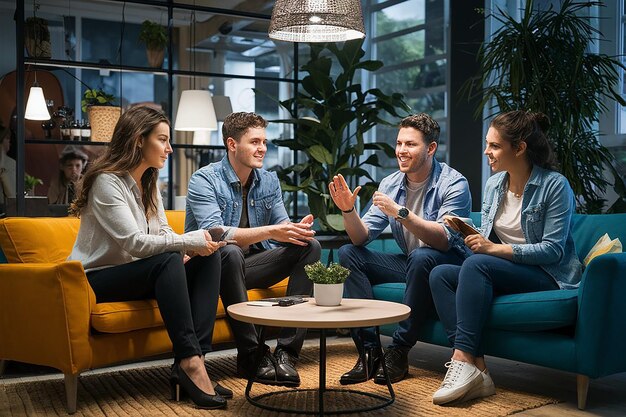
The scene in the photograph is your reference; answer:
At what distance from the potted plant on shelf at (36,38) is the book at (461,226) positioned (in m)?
2.73

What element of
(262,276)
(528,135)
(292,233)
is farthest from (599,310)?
(262,276)

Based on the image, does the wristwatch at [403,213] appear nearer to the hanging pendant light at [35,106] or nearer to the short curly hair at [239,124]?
the short curly hair at [239,124]

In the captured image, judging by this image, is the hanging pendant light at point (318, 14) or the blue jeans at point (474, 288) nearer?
the blue jeans at point (474, 288)

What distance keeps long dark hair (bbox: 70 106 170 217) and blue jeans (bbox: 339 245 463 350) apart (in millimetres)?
1072

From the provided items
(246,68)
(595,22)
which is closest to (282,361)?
(595,22)

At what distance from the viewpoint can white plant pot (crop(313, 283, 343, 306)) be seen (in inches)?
110

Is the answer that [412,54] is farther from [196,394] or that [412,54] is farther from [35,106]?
[196,394]

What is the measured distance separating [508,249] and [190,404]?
4.48 ft

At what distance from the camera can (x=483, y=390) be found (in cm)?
303

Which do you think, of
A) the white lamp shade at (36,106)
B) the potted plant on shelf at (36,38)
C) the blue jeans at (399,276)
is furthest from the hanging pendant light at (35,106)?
the blue jeans at (399,276)

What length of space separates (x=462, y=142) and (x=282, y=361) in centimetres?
307

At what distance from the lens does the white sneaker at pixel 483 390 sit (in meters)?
2.96

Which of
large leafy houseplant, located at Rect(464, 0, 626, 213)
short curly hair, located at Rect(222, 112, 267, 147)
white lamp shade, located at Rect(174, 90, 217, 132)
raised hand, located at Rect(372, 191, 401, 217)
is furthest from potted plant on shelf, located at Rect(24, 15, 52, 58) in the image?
large leafy houseplant, located at Rect(464, 0, 626, 213)

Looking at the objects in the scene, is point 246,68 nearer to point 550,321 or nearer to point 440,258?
point 440,258
